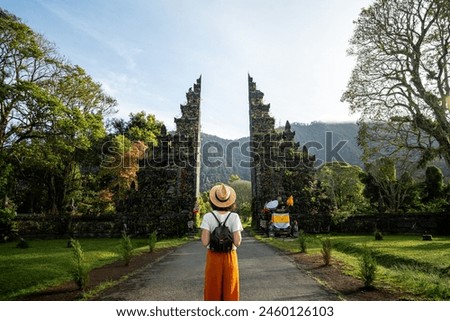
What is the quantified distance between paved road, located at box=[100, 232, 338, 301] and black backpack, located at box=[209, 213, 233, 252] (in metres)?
2.40

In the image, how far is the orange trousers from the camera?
16.7ft

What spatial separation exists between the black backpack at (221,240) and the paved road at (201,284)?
2.40 metres

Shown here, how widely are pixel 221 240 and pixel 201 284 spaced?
3.81m

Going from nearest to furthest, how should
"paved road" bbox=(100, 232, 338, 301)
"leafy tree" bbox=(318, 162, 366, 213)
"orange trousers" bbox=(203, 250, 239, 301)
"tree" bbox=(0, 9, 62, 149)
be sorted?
"orange trousers" bbox=(203, 250, 239, 301), "paved road" bbox=(100, 232, 338, 301), "tree" bbox=(0, 9, 62, 149), "leafy tree" bbox=(318, 162, 366, 213)

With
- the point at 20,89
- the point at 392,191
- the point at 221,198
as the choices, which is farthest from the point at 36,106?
the point at 392,191

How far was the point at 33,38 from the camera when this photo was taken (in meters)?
21.6

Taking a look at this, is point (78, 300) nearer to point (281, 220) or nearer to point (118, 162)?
point (281, 220)

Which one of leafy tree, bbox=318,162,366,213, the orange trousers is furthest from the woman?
leafy tree, bbox=318,162,366,213

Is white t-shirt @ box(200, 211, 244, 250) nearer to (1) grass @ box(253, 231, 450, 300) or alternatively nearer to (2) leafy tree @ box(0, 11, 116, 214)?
(1) grass @ box(253, 231, 450, 300)

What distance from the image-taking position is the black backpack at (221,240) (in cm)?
511

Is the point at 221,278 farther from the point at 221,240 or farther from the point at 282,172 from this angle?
the point at 282,172

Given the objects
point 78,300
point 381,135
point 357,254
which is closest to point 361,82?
point 381,135

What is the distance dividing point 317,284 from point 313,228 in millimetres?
17478

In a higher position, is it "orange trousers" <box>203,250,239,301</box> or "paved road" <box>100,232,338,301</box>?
"orange trousers" <box>203,250,239,301</box>
